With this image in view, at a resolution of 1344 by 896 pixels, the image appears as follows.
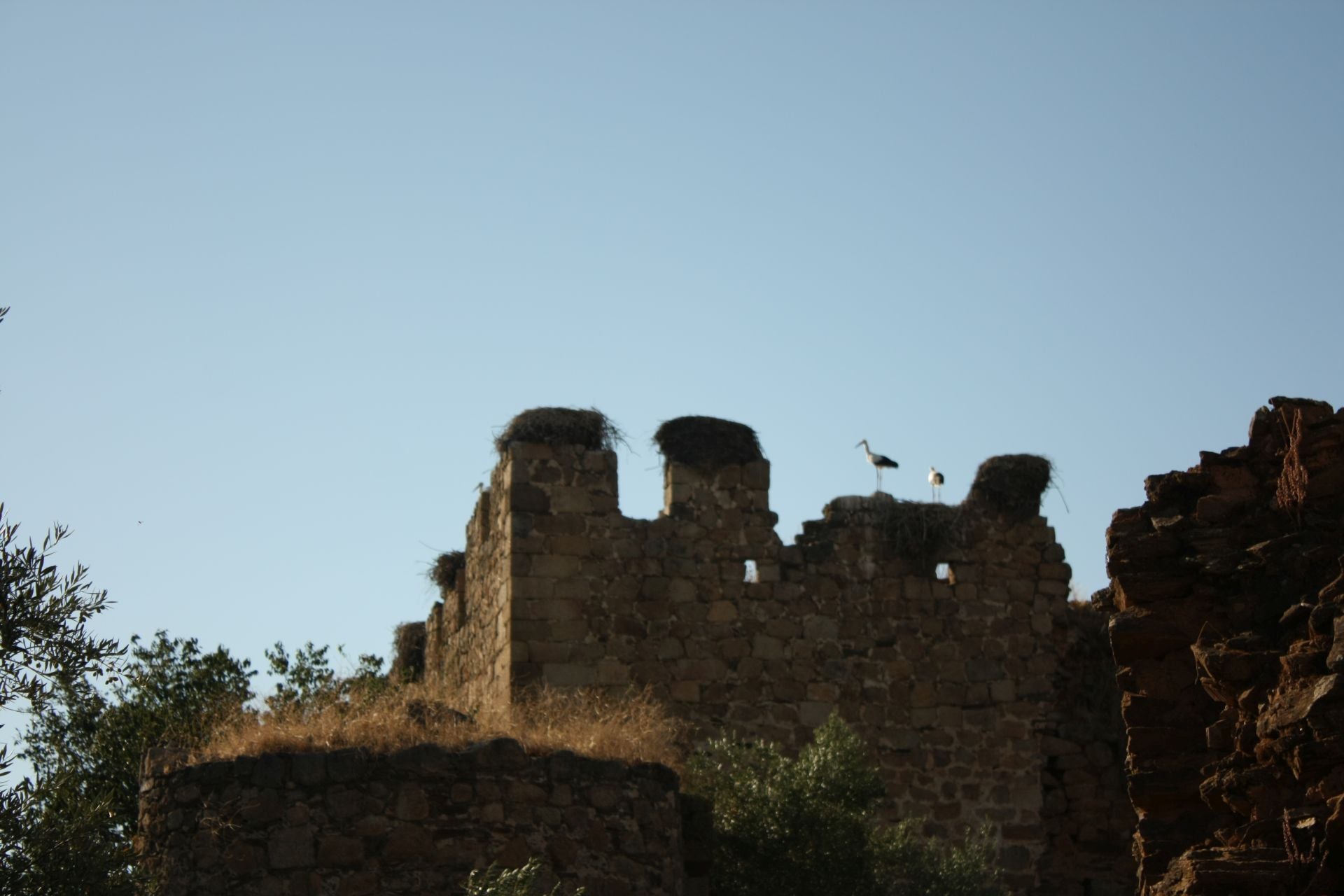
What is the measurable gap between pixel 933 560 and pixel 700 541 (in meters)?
2.27

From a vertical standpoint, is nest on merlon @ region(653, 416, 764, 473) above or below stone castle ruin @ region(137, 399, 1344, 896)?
above

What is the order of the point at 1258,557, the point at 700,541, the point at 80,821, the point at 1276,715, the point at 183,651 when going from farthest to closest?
1. the point at 700,541
2. the point at 183,651
3. the point at 80,821
4. the point at 1258,557
5. the point at 1276,715

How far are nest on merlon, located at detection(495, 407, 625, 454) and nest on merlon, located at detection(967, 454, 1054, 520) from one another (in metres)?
3.68

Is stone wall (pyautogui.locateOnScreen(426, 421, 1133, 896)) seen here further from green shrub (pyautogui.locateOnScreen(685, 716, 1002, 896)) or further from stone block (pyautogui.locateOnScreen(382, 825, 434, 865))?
stone block (pyautogui.locateOnScreen(382, 825, 434, 865))

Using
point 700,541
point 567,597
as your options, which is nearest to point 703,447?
point 700,541

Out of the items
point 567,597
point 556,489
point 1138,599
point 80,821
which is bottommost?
point 80,821

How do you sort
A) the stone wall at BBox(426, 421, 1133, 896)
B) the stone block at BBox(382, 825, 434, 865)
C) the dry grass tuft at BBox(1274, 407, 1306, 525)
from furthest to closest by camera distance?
the stone wall at BBox(426, 421, 1133, 896)
the stone block at BBox(382, 825, 434, 865)
the dry grass tuft at BBox(1274, 407, 1306, 525)

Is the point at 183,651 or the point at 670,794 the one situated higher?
the point at 183,651

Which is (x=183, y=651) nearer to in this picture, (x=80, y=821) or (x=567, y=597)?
(x=567, y=597)

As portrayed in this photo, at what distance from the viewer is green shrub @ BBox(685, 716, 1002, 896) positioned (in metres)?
12.3

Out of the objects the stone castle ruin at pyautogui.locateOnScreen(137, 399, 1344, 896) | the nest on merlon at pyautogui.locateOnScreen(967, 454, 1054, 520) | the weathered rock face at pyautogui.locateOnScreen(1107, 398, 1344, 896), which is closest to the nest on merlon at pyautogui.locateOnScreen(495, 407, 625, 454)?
the stone castle ruin at pyautogui.locateOnScreen(137, 399, 1344, 896)

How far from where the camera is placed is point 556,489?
1534 cm

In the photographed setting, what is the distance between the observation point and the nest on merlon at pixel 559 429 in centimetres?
1543

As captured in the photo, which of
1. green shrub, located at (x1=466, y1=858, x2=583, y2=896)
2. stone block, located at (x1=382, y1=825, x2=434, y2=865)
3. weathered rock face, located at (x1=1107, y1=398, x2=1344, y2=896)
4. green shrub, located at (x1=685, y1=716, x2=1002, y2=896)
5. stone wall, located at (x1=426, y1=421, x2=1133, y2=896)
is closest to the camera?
weathered rock face, located at (x1=1107, y1=398, x2=1344, y2=896)
